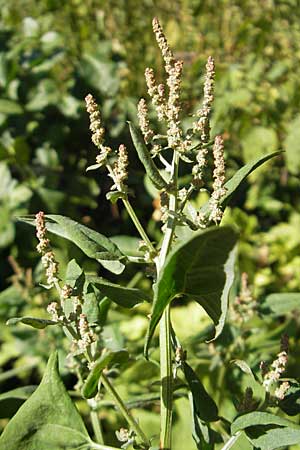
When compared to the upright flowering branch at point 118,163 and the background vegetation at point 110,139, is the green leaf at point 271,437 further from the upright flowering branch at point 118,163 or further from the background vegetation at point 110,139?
the background vegetation at point 110,139

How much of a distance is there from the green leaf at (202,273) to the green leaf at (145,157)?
0.41 feet

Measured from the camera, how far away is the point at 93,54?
2.33m

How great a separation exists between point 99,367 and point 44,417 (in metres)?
0.16

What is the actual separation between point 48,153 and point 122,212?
0.34 metres

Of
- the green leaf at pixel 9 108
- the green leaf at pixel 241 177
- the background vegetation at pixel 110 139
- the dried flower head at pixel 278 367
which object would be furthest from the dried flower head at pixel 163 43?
the green leaf at pixel 9 108

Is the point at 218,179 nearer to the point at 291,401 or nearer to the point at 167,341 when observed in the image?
the point at 167,341

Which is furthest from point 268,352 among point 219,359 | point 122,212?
point 122,212

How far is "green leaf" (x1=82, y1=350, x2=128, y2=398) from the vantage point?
0.72 metres

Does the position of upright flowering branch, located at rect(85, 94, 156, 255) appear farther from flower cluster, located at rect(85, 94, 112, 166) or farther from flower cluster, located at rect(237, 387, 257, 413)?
flower cluster, located at rect(237, 387, 257, 413)

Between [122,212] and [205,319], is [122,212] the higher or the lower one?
the higher one

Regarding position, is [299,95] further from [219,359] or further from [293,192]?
[219,359]

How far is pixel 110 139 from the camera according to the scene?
2.29m

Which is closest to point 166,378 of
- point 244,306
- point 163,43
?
point 163,43

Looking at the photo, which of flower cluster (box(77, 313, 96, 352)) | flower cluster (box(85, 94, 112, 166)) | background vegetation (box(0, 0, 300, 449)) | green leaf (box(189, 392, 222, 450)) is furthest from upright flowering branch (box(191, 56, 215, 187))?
background vegetation (box(0, 0, 300, 449))
